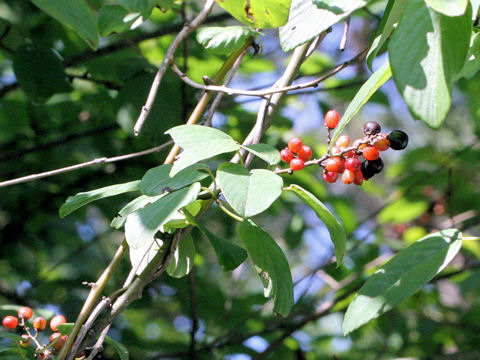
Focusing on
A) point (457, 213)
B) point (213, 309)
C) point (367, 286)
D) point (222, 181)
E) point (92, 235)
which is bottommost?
point (92, 235)

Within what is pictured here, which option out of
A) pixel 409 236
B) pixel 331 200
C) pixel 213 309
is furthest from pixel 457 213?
pixel 213 309

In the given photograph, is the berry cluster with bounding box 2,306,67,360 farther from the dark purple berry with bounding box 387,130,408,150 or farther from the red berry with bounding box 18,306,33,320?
the dark purple berry with bounding box 387,130,408,150

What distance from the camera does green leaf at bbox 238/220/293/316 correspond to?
0.82 metres

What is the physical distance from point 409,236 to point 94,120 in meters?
1.46

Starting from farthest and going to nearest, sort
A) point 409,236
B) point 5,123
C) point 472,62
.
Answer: point 409,236 < point 5,123 < point 472,62

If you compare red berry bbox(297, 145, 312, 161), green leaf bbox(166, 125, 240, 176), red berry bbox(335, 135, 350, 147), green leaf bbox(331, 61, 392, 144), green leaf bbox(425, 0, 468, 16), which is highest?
green leaf bbox(425, 0, 468, 16)

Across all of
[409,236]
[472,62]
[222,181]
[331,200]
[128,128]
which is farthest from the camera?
[409,236]

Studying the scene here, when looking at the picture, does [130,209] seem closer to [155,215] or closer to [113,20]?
[155,215]

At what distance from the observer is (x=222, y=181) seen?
2.34 feet

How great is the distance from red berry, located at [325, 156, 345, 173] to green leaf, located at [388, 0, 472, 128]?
297mm

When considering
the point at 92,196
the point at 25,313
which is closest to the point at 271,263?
the point at 92,196

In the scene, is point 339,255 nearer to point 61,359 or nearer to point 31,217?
point 61,359

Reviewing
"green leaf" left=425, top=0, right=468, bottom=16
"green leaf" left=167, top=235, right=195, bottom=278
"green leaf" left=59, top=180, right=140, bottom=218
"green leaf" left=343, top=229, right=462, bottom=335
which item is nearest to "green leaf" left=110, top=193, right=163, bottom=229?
"green leaf" left=59, top=180, right=140, bottom=218

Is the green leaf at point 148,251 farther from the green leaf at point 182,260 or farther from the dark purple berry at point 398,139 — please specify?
the dark purple berry at point 398,139
